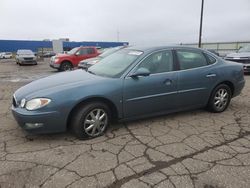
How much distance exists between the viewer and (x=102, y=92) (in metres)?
3.68

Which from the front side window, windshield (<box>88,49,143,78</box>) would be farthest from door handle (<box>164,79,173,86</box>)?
windshield (<box>88,49,143,78</box>)

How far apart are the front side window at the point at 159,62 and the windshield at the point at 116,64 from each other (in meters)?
0.21

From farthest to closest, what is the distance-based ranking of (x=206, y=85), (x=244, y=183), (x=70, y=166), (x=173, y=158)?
(x=206, y=85) → (x=173, y=158) → (x=70, y=166) → (x=244, y=183)

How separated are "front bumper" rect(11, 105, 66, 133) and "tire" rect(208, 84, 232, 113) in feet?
10.4

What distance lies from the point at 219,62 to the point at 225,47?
2564cm

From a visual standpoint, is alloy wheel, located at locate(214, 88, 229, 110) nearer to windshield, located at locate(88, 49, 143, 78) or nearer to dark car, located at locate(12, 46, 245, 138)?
dark car, located at locate(12, 46, 245, 138)

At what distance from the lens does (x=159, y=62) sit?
4309 millimetres

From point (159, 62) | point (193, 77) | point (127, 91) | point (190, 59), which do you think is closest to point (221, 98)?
point (193, 77)

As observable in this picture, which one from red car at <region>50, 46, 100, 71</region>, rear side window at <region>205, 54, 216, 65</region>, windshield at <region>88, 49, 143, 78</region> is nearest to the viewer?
windshield at <region>88, 49, 143, 78</region>

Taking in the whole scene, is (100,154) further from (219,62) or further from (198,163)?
(219,62)

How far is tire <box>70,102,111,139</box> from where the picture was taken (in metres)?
3.60

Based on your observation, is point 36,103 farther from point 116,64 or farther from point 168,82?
point 168,82

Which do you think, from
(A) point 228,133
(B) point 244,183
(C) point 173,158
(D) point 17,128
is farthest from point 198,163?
(D) point 17,128

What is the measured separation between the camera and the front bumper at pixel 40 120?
132 inches
